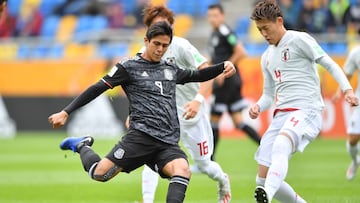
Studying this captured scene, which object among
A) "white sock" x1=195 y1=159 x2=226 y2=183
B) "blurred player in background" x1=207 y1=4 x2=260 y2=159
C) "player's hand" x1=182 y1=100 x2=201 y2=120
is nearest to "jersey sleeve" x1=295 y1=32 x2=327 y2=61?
"player's hand" x1=182 y1=100 x2=201 y2=120

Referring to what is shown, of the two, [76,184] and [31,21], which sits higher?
[31,21]

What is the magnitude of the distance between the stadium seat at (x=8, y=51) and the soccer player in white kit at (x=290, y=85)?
17.6 m

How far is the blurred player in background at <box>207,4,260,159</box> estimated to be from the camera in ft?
51.2

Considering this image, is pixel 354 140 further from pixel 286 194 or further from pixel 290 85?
pixel 286 194

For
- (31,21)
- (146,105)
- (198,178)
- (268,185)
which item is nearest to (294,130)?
(268,185)

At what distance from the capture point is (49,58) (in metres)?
25.2

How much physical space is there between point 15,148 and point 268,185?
42.4 feet

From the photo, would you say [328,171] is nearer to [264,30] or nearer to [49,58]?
[264,30]

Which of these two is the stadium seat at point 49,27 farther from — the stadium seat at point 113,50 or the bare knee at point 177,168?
the bare knee at point 177,168

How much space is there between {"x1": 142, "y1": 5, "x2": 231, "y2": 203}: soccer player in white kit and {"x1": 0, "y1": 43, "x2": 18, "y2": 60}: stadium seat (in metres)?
15.9

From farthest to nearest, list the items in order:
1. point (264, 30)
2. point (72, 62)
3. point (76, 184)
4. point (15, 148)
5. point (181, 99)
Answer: point (72, 62), point (15, 148), point (76, 184), point (181, 99), point (264, 30)

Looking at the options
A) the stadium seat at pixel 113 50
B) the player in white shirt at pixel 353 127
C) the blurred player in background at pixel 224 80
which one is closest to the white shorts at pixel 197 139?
the player in white shirt at pixel 353 127

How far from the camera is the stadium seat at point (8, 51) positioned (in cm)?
2592

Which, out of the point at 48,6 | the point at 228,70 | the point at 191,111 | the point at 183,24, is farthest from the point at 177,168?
the point at 48,6
